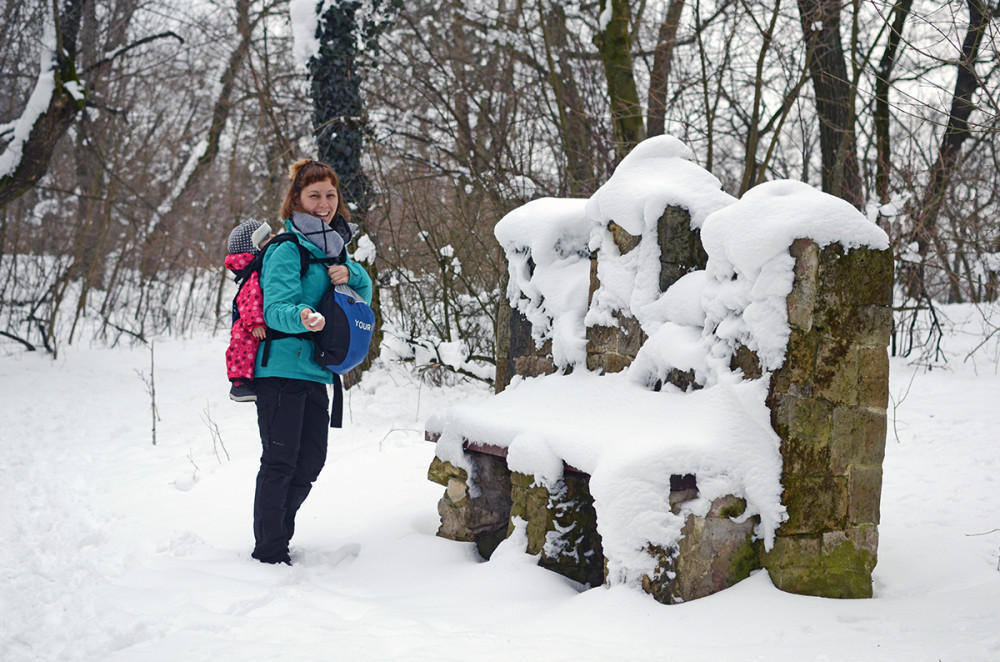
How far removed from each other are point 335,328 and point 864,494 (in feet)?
7.11

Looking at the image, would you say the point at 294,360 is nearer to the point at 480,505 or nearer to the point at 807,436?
the point at 480,505

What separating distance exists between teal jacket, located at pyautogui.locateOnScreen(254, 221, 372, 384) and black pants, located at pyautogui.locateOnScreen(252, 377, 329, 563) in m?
0.06

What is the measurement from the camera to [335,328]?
3619 mm

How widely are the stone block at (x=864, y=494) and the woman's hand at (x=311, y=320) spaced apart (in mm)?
2073

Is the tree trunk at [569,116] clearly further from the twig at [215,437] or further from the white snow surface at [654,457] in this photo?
the white snow surface at [654,457]

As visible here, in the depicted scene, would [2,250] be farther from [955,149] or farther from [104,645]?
[955,149]

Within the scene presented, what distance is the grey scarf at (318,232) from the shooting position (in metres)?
3.73

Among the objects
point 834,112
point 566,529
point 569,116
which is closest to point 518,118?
point 569,116

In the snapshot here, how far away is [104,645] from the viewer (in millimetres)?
2621

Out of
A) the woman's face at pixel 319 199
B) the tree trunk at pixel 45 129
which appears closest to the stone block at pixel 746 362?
the woman's face at pixel 319 199

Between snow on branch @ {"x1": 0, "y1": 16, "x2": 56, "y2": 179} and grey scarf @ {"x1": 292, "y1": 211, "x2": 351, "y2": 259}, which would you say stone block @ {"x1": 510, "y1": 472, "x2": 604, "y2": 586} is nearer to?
grey scarf @ {"x1": 292, "y1": 211, "x2": 351, "y2": 259}

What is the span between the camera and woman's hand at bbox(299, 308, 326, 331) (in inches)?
133

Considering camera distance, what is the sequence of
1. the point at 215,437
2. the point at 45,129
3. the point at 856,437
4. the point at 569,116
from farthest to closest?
the point at 45,129 < the point at 569,116 < the point at 215,437 < the point at 856,437

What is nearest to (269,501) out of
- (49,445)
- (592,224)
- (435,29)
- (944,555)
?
(592,224)
